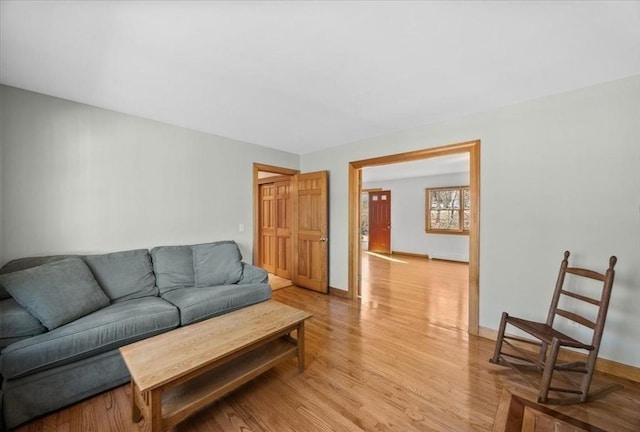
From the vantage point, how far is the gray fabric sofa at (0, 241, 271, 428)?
1.56 m

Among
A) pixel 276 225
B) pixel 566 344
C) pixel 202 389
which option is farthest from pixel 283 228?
pixel 566 344

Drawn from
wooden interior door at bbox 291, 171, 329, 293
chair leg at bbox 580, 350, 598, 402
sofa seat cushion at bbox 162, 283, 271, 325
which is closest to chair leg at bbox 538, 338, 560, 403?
chair leg at bbox 580, 350, 598, 402

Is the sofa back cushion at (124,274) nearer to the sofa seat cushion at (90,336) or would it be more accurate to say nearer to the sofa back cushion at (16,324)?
the sofa seat cushion at (90,336)

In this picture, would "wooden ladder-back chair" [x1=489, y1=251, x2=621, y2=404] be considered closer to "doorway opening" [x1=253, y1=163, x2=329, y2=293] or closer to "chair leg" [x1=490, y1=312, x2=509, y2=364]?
"chair leg" [x1=490, y1=312, x2=509, y2=364]

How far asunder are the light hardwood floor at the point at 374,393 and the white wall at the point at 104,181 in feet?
5.02

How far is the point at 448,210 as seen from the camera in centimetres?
686

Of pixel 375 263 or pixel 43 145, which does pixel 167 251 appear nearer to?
pixel 43 145

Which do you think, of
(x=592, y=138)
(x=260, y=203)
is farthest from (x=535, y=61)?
(x=260, y=203)

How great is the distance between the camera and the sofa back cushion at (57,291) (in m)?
1.72

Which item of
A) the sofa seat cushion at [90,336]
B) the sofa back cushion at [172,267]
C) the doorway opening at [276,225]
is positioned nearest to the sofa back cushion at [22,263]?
the sofa seat cushion at [90,336]

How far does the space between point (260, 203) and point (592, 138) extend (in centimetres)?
476

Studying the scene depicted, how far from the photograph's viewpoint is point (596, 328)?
175 centimetres

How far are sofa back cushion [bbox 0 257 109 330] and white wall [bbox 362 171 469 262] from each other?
6956mm

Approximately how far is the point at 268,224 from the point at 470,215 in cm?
363
